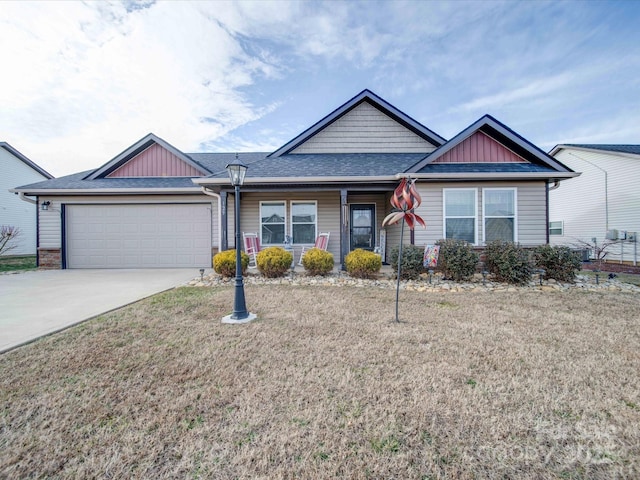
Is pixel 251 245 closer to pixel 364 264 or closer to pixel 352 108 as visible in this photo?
pixel 364 264

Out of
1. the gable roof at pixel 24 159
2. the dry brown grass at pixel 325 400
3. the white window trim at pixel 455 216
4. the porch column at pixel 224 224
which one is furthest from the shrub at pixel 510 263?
the gable roof at pixel 24 159

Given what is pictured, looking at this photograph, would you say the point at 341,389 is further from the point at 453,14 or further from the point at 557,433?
the point at 453,14

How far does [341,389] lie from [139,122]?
521 inches

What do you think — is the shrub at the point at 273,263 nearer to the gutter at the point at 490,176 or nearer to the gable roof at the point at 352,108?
the gutter at the point at 490,176

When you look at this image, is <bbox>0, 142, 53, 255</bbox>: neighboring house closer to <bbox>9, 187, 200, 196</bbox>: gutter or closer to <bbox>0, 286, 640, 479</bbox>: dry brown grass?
<bbox>9, 187, 200, 196</bbox>: gutter

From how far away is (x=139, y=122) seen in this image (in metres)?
11.3

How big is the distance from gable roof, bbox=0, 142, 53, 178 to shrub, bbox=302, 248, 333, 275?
1640cm

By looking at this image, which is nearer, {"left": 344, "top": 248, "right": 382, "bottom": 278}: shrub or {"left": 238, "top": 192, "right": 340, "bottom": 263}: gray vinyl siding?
{"left": 344, "top": 248, "right": 382, "bottom": 278}: shrub

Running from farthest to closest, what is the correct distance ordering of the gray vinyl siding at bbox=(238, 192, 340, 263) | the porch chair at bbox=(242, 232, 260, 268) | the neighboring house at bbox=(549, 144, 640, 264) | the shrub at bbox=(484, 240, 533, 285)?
the neighboring house at bbox=(549, 144, 640, 264)
the gray vinyl siding at bbox=(238, 192, 340, 263)
the porch chair at bbox=(242, 232, 260, 268)
the shrub at bbox=(484, 240, 533, 285)

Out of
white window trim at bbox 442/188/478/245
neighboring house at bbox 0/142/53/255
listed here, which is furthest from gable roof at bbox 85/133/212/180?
white window trim at bbox 442/188/478/245

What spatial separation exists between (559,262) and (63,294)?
34.1 feet

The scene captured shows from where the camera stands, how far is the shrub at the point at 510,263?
6012 mm

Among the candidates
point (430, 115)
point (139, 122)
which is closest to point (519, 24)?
point (430, 115)

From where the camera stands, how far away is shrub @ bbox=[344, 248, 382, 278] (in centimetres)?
653
